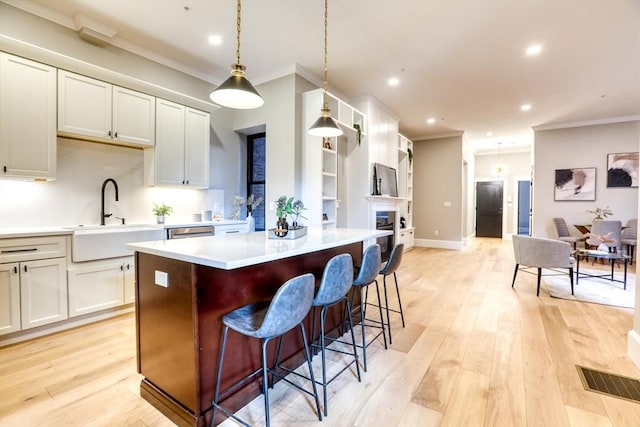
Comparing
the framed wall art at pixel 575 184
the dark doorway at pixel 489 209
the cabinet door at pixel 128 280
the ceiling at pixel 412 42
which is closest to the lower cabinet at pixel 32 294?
the cabinet door at pixel 128 280

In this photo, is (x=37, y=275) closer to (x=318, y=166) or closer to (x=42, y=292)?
(x=42, y=292)

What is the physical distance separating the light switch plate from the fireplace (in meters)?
4.39

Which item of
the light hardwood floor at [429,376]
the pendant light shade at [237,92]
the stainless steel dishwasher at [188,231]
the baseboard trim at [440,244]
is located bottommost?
the light hardwood floor at [429,376]

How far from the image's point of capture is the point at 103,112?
314cm

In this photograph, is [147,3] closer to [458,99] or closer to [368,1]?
[368,1]

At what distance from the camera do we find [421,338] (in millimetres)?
2705

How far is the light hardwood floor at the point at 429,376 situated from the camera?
1705 millimetres

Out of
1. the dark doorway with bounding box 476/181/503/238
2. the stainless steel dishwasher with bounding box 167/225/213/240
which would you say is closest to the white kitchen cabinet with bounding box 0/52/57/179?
the stainless steel dishwasher with bounding box 167/225/213/240

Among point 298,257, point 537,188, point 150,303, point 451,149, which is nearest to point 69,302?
point 150,303

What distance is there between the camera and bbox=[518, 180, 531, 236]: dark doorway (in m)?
10.1

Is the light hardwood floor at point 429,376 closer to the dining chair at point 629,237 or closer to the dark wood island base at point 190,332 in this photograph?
the dark wood island base at point 190,332

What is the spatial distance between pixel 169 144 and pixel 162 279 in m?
2.58

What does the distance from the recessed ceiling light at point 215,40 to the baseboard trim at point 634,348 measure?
15.7ft

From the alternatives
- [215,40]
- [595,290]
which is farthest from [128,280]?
[595,290]
